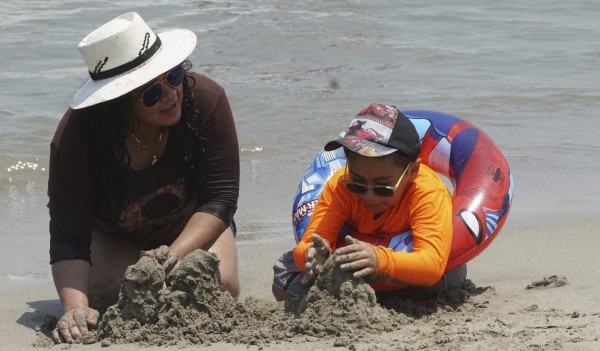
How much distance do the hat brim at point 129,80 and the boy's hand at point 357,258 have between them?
3.23ft

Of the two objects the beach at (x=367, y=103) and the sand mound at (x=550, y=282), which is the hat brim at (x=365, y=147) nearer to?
the beach at (x=367, y=103)

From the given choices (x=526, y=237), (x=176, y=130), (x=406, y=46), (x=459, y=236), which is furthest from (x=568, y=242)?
(x=406, y=46)

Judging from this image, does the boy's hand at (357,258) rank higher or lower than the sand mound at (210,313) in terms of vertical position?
higher

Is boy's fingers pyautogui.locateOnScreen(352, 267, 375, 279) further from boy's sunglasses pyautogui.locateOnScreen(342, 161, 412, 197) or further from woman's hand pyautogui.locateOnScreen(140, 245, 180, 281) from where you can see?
woman's hand pyautogui.locateOnScreen(140, 245, 180, 281)

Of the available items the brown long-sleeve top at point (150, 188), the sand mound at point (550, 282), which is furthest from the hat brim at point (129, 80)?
the sand mound at point (550, 282)

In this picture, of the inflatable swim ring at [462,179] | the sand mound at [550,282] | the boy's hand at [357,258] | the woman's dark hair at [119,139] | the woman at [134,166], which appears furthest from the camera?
the sand mound at [550,282]

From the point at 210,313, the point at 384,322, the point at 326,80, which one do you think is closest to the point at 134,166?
the point at 210,313

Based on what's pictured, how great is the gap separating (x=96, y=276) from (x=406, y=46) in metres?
7.48

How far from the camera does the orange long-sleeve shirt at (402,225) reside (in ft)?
12.8

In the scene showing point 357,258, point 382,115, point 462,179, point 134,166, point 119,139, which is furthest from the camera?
point 462,179

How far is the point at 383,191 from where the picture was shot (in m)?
3.88

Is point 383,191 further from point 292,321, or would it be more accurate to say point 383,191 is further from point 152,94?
point 152,94

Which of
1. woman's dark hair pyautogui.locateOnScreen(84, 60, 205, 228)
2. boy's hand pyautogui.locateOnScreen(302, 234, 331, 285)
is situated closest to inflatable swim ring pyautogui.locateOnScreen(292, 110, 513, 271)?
boy's hand pyautogui.locateOnScreen(302, 234, 331, 285)

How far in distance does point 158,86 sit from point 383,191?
970mm
